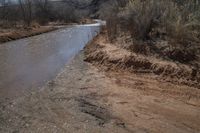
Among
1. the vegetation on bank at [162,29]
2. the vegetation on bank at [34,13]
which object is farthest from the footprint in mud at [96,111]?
the vegetation on bank at [34,13]

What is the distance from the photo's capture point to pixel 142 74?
10984 millimetres

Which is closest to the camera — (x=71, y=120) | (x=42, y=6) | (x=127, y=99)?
(x=71, y=120)

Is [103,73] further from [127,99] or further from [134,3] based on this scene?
[134,3]

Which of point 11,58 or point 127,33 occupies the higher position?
point 127,33

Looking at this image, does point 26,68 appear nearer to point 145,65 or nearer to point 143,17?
point 143,17

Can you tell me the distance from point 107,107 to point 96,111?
33cm

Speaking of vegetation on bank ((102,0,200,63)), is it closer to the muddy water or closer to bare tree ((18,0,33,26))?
the muddy water

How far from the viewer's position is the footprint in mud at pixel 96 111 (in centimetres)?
765

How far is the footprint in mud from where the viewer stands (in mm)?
7646

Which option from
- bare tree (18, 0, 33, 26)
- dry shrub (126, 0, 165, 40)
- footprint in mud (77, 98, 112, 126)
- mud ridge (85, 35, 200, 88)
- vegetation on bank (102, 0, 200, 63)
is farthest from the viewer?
bare tree (18, 0, 33, 26)

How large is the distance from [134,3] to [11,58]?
6.98m

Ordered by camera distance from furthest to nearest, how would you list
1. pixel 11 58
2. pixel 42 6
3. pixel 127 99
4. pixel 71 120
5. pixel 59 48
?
pixel 42 6, pixel 59 48, pixel 11 58, pixel 127 99, pixel 71 120

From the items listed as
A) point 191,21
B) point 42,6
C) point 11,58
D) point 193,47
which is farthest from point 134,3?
point 42,6

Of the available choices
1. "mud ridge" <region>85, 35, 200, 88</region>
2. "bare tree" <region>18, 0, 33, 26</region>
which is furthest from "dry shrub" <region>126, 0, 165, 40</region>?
"bare tree" <region>18, 0, 33, 26</region>
